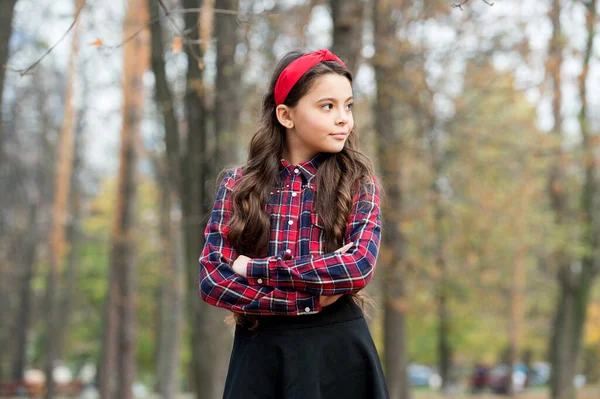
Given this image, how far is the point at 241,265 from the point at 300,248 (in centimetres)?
24

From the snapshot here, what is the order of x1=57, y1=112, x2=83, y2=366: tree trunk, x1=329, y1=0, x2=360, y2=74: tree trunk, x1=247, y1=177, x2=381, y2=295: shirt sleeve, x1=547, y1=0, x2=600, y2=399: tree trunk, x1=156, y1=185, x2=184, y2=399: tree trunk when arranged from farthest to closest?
x1=57, y1=112, x2=83, y2=366: tree trunk → x1=156, y1=185, x2=184, y2=399: tree trunk → x1=547, y1=0, x2=600, y2=399: tree trunk → x1=329, y1=0, x2=360, y2=74: tree trunk → x1=247, y1=177, x2=381, y2=295: shirt sleeve

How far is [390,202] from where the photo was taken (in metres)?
11.2

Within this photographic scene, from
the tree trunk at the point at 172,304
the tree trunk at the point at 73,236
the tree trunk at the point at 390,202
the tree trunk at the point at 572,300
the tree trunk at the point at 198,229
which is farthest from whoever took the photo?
the tree trunk at the point at 73,236

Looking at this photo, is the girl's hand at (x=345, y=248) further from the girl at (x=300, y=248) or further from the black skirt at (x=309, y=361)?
the black skirt at (x=309, y=361)

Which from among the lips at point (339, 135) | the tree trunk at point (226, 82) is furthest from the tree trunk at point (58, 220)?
the lips at point (339, 135)

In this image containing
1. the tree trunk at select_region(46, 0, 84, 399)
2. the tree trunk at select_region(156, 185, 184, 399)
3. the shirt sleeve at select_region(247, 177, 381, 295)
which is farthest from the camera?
the tree trunk at select_region(46, 0, 84, 399)

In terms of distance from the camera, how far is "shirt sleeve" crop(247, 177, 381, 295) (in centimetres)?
262

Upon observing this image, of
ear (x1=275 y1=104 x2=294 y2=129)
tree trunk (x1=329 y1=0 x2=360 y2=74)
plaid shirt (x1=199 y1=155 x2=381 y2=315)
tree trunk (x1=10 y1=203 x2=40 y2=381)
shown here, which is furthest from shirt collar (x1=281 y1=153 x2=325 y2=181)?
tree trunk (x1=10 y1=203 x2=40 y2=381)

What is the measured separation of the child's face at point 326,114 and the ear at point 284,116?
1.9 inches

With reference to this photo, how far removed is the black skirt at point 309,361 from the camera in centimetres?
271

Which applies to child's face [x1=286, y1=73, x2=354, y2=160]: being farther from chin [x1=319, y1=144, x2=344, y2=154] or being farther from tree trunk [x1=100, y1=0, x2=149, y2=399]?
tree trunk [x1=100, y1=0, x2=149, y2=399]

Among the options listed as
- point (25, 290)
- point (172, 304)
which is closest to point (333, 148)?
point (172, 304)

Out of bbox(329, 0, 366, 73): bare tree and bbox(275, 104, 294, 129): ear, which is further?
bbox(329, 0, 366, 73): bare tree

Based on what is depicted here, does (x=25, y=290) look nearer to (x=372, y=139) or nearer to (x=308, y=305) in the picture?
(x=372, y=139)
